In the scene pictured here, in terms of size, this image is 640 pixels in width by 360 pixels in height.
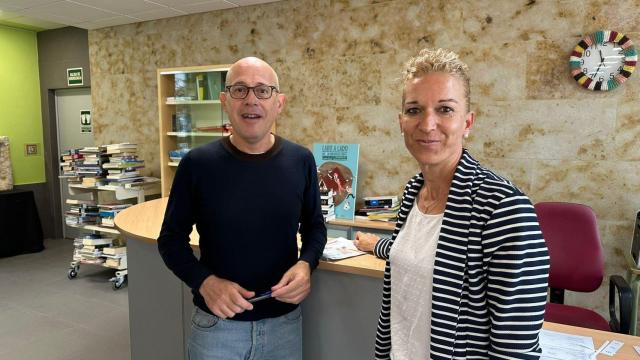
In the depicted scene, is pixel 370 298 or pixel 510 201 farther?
pixel 370 298

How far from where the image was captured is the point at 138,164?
5.05m

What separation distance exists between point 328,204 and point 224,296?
244 cm

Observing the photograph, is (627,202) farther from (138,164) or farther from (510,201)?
(138,164)

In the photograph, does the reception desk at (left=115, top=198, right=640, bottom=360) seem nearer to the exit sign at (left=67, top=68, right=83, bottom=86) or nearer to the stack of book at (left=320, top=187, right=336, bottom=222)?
the stack of book at (left=320, top=187, right=336, bottom=222)

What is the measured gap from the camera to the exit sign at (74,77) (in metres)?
6.13

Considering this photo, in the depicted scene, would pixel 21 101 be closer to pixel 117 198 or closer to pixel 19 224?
pixel 19 224

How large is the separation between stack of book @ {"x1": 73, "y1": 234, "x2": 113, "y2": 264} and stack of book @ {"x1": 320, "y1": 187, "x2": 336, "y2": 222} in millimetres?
A: 2704

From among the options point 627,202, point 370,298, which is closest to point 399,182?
point 627,202

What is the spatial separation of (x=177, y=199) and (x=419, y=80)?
0.90m

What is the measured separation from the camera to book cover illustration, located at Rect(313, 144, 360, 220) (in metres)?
3.85

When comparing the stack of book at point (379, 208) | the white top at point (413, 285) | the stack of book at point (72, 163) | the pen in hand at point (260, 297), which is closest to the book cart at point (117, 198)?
the stack of book at point (72, 163)

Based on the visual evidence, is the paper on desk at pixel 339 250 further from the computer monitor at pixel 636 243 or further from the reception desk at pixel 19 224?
the reception desk at pixel 19 224

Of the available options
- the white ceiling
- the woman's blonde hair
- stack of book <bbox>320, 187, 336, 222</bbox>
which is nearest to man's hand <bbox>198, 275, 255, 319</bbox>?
the woman's blonde hair

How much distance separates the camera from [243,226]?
1476mm
